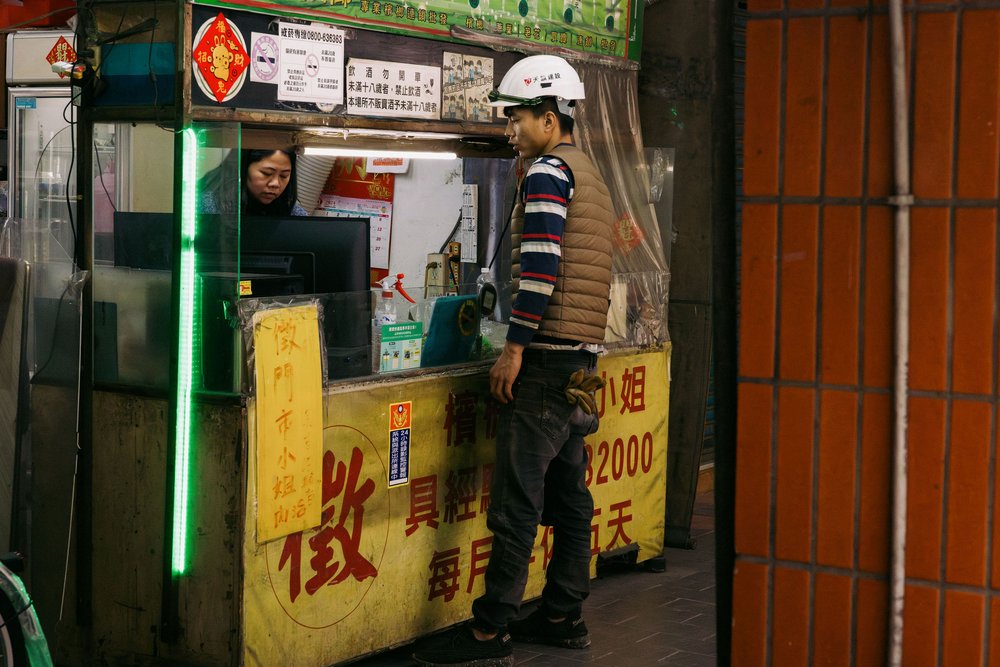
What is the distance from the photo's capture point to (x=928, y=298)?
94.7 inches

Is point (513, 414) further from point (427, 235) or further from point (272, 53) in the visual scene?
point (427, 235)

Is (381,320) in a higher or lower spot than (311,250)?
lower

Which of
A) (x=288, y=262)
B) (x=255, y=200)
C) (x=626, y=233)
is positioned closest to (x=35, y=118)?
(x=255, y=200)

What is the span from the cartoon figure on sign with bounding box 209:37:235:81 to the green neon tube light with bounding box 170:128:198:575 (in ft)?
0.77

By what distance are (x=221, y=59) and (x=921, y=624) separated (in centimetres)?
291

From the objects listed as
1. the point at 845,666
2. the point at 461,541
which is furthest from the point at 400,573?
the point at 845,666

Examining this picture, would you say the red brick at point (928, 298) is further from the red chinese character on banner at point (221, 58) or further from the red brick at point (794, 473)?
the red chinese character on banner at point (221, 58)

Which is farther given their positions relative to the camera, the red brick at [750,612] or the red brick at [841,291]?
the red brick at [750,612]

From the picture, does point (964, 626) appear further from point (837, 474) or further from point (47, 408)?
point (47, 408)

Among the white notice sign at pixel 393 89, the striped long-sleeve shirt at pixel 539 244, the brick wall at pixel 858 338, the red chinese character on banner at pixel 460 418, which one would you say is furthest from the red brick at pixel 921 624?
the white notice sign at pixel 393 89

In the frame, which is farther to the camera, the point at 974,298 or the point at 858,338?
the point at 858,338

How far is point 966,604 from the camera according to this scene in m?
2.42

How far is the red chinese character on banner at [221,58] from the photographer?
4137mm

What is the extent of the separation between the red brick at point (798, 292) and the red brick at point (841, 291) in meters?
0.02
